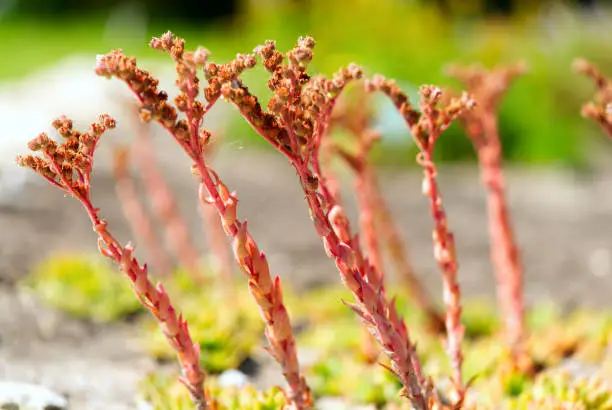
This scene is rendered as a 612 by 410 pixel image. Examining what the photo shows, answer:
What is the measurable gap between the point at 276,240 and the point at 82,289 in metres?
2.53

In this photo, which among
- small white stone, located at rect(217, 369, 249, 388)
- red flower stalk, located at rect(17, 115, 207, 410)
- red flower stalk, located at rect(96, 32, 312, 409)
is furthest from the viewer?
small white stone, located at rect(217, 369, 249, 388)

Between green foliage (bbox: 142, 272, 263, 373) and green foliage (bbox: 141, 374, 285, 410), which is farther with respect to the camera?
green foliage (bbox: 142, 272, 263, 373)

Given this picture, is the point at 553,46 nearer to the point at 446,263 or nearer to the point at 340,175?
the point at 340,175

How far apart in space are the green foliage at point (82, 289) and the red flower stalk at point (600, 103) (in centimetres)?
310

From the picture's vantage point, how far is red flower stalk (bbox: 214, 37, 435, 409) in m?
1.99

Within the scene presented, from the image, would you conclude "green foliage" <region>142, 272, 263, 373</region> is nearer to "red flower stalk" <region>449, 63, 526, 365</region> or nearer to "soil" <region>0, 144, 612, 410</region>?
"soil" <region>0, 144, 612, 410</region>

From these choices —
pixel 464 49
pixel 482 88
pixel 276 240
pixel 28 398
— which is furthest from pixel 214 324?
pixel 464 49

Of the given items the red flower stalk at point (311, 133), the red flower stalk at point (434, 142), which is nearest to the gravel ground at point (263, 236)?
the red flower stalk at point (311, 133)

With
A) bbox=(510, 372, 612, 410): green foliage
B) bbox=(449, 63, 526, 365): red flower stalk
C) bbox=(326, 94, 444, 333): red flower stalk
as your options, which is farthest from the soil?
bbox=(510, 372, 612, 410): green foliage

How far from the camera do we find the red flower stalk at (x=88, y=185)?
6.79 ft

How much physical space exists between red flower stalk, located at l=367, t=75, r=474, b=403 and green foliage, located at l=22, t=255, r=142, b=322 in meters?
2.81

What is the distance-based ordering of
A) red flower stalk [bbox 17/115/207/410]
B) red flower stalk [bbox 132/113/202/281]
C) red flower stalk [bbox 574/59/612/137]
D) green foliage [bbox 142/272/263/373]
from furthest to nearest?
red flower stalk [bbox 132/113/202/281], green foliage [bbox 142/272/263/373], red flower stalk [bbox 574/59/612/137], red flower stalk [bbox 17/115/207/410]

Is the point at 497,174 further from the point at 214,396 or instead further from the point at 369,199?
the point at 214,396

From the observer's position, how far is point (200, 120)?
6.89 feet
